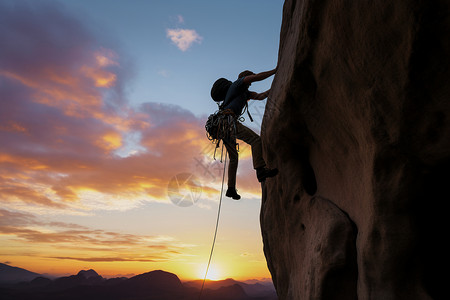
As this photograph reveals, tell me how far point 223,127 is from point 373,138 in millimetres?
3106

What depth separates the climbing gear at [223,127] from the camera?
608cm

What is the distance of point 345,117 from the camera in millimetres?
4133

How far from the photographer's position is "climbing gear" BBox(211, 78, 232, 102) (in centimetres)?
675

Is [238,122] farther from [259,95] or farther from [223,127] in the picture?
[259,95]

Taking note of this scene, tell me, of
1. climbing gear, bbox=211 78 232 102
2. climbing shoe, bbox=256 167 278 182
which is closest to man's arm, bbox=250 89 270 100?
climbing gear, bbox=211 78 232 102

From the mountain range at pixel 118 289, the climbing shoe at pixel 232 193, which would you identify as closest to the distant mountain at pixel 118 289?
the mountain range at pixel 118 289

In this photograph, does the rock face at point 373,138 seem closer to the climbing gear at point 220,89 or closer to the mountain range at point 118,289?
the climbing gear at point 220,89

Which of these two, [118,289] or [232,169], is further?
[118,289]

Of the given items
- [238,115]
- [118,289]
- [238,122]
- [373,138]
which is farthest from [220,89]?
[118,289]

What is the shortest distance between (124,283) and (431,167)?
137 meters

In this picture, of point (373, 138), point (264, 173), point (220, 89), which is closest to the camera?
point (373, 138)

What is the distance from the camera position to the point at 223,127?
6.09 meters

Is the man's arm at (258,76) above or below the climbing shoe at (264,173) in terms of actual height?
above

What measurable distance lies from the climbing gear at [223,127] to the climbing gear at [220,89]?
57 cm
